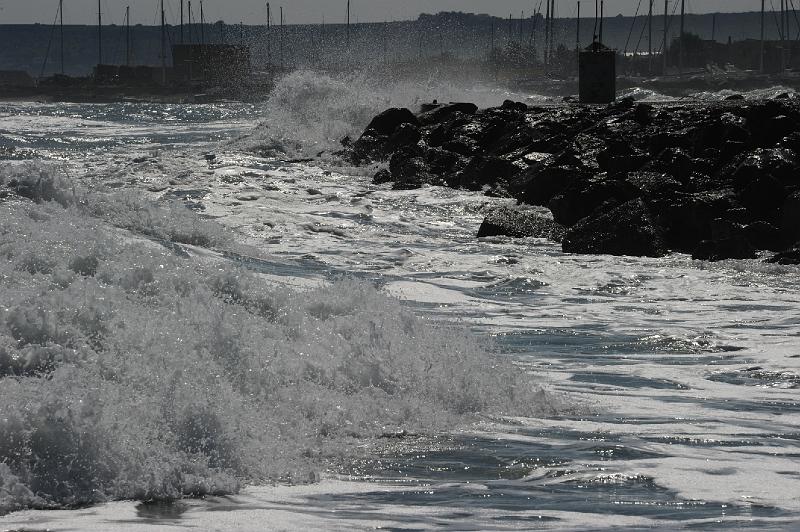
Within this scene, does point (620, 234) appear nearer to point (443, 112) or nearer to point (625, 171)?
point (625, 171)

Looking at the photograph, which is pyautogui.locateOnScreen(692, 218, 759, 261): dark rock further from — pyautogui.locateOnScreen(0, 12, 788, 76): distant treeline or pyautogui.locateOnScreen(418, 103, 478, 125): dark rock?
pyautogui.locateOnScreen(0, 12, 788, 76): distant treeline

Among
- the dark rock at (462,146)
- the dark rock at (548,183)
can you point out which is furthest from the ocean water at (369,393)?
the dark rock at (462,146)

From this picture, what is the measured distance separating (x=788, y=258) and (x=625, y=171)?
524cm

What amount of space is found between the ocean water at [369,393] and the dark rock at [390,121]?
50.5 ft

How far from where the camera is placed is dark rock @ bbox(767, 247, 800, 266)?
11641 mm

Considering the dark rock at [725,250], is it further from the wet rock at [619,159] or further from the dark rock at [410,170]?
the dark rock at [410,170]

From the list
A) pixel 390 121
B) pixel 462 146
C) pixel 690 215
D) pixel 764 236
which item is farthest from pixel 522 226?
pixel 390 121

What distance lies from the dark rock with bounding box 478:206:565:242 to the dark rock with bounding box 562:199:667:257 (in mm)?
788

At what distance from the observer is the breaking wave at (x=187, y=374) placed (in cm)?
456

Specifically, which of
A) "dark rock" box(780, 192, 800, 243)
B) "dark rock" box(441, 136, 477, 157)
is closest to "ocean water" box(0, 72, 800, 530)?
"dark rock" box(780, 192, 800, 243)

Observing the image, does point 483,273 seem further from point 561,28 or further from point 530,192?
point 561,28

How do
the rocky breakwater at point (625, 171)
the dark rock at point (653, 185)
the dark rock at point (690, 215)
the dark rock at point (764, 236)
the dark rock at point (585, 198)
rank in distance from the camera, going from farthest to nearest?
1. the dark rock at point (585, 198)
2. the dark rock at point (653, 185)
3. the dark rock at point (690, 215)
4. the rocky breakwater at point (625, 171)
5. the dark rock at point (764, 236)

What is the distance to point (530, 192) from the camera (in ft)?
→ 55.2

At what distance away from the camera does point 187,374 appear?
5473 millimetres
